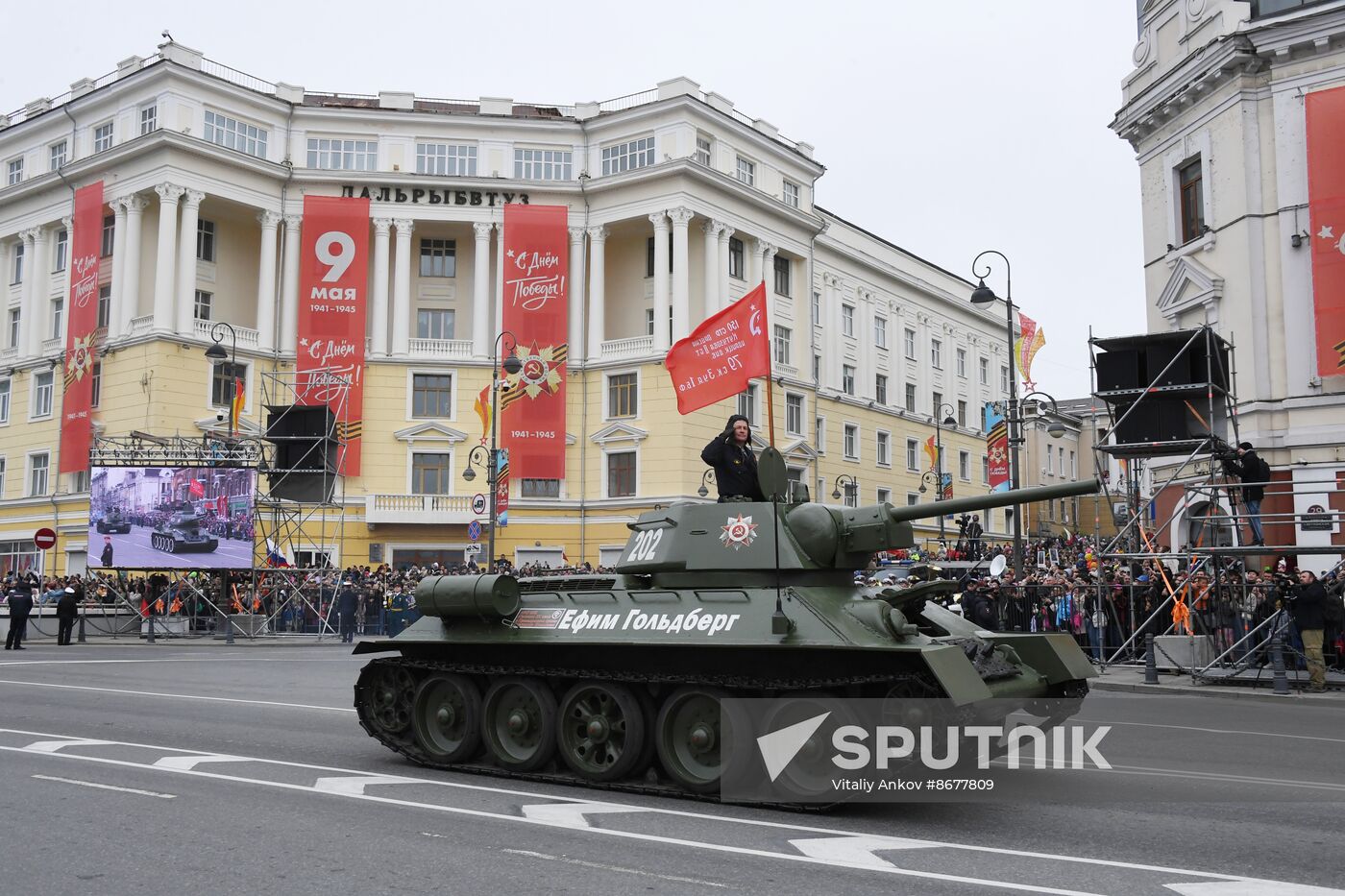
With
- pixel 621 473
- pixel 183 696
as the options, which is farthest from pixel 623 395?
pixel 183 696

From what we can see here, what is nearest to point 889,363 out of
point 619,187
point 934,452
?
point 934,452

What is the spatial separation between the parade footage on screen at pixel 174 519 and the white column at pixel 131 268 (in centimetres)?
1675

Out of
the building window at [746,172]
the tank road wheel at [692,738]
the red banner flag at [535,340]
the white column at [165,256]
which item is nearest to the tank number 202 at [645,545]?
the tank road wheel at [692,738]

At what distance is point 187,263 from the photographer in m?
46.2

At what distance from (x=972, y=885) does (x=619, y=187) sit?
44901 mm

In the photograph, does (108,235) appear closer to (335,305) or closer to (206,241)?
(206,241)

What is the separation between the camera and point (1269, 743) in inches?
507

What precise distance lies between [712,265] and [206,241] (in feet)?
66.4

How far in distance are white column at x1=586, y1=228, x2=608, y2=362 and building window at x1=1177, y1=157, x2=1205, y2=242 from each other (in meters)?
25.1

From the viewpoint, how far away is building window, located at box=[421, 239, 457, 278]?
5166cm

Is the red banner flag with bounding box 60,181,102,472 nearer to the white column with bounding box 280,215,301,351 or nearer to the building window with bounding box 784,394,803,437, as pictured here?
the white column with bounding box 280,215,301,351

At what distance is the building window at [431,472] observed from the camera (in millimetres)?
48750

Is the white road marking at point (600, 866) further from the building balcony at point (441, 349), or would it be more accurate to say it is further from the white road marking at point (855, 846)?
the building balcony at point (441, 349)

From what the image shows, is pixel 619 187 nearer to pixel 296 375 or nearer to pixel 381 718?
pixel 296 375
